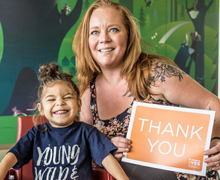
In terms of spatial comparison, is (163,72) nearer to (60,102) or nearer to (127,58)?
(127,58)

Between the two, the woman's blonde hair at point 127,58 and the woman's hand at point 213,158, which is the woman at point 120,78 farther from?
the woman's hand at point 213,158

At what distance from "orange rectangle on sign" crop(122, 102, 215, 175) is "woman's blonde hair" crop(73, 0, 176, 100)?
0.23 metres

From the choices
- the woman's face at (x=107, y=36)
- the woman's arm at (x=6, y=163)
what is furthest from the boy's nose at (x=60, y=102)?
the woman's face at (x=107, y=36)

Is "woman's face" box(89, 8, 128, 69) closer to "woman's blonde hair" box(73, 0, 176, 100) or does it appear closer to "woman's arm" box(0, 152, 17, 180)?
"woman's blonde hair" box(73, 0, 176, 100)

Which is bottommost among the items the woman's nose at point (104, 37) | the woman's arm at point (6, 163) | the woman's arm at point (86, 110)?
the woman's arm at point (6, 163)

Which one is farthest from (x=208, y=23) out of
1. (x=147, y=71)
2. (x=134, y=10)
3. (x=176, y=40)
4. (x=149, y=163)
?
(x=149, y=163)

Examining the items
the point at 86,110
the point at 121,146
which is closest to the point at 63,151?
the point at 121,146

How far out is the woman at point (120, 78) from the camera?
4.64 feet

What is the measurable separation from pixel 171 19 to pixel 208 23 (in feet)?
2.79

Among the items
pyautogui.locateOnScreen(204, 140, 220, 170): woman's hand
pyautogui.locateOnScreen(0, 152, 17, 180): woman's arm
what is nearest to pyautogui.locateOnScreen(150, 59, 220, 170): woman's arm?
pyautogui.locateOnScreen(204, 140, 220, 170): woman's hand

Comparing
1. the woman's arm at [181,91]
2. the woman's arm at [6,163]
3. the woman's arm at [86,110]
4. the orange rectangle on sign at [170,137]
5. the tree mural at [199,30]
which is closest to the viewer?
the woman's arm at [6,163]

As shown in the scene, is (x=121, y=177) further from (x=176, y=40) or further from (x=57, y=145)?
(x=176, y=40)

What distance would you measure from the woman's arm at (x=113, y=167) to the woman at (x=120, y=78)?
121 millimetres

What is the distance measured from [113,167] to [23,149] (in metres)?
0.44
